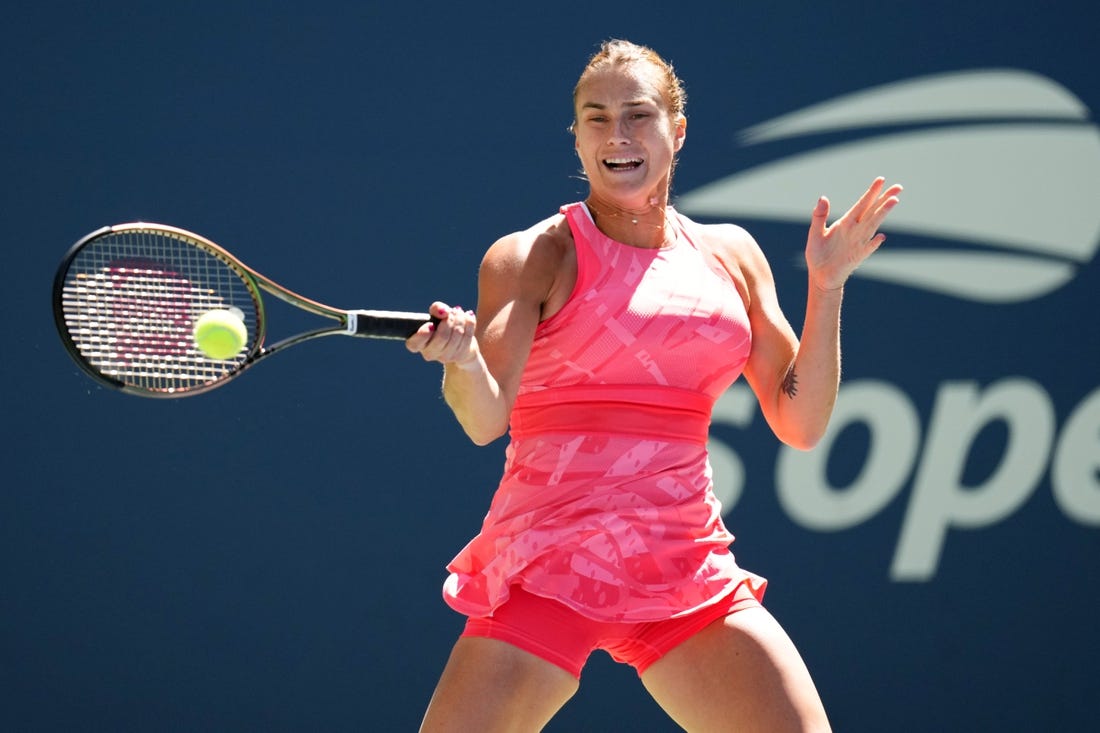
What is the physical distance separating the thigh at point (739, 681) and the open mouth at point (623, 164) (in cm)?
82

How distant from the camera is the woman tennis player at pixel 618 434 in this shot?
8.14ft

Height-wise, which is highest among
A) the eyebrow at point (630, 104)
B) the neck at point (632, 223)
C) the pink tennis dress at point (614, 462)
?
the eyebrow at point (630, 104)

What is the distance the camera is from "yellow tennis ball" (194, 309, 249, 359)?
2.44 m

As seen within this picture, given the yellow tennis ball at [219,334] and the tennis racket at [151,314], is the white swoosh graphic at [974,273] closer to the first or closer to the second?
the tennis racket at [151,314]

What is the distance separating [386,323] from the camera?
2377mm

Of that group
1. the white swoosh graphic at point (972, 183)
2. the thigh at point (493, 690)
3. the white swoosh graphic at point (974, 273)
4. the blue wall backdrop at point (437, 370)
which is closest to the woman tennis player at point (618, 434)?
the thigh at point (493, 690)

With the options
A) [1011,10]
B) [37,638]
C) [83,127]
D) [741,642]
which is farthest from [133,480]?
[1011,10]

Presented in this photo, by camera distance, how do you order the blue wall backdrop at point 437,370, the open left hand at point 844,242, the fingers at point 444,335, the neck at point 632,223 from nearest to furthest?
the fingers at point 444,335
the open left hand at point 844,242
the neck at point 632,223
the blue wall backdrop at point 437,370

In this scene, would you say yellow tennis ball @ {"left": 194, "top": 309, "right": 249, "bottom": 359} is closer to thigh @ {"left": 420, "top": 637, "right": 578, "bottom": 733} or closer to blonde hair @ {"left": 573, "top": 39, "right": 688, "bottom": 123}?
thigh @ {"left": 420, "top": 637, "right": 578, "bottom": 733}

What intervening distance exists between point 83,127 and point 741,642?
237 cm

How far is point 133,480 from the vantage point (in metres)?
3.98

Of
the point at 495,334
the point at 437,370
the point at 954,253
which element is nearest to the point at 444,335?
the point at 495,334

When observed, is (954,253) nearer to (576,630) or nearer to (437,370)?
(437,370)

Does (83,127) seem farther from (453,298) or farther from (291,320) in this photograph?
(453,298)
